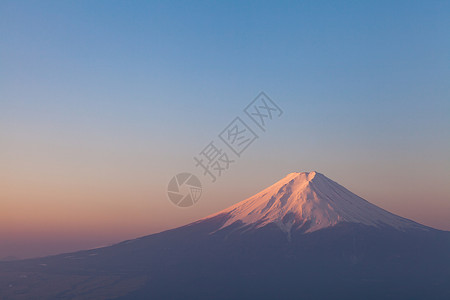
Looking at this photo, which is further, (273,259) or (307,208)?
(307,208)

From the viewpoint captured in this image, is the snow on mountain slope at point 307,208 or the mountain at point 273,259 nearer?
the mountain at point 273,259

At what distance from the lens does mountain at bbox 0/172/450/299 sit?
389ft

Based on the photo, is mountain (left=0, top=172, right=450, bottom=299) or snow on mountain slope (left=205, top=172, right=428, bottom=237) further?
snow on mountain slope (left=205, top=172, right=428, bottom=237)

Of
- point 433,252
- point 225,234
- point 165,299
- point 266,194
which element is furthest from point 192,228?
point 433,252

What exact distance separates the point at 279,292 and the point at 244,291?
8.91 m

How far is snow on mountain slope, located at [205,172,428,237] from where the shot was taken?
145 metres

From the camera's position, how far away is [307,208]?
483 feet

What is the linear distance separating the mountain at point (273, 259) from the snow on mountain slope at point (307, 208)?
0.37 meters

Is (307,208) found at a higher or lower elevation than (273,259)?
higher

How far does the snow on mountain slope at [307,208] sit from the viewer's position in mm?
144875

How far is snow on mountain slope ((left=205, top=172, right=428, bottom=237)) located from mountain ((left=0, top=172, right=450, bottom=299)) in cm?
37

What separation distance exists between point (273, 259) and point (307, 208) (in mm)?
23157

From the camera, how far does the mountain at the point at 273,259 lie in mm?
118688

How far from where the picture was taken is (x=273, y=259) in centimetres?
13250
